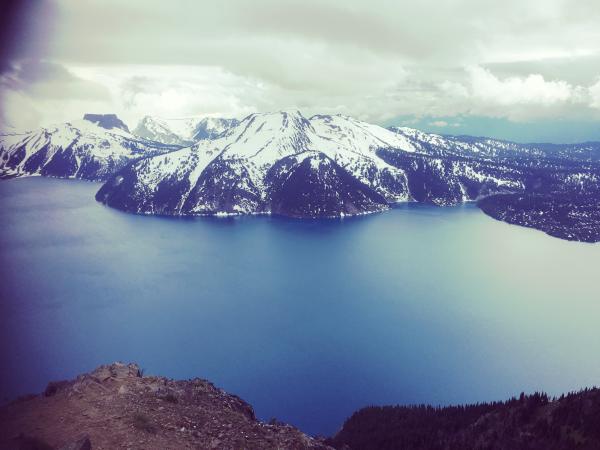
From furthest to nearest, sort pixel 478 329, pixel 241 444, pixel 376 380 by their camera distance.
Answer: pixel 478 329 → pixel 376 380 → pixel 241 444

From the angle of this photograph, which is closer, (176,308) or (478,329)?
(478,329)

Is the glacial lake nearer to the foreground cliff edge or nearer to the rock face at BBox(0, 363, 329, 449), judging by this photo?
the rock face at BBox(0, 363, 329, 449)

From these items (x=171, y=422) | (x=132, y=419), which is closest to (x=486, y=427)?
(x=171, y=422)

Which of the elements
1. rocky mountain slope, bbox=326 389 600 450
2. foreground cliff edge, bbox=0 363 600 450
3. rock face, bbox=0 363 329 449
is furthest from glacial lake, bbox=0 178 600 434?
rocky mountain slope, bbox=326 389 600 450

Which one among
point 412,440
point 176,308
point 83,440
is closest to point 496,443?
point 412,440

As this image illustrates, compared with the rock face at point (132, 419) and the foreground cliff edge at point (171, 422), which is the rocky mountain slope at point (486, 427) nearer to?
the foreground cliff edge at point (171, 422)

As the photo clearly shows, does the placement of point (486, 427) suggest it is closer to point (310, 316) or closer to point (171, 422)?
point (171, 422)

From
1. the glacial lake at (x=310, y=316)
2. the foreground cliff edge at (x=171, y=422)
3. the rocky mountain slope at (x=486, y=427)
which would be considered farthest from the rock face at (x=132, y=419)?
the rocky mountain slope at (x=486, y=427)

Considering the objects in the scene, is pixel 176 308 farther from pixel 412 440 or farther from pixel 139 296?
pixel 412 440

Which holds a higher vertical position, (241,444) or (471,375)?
(241,444)
